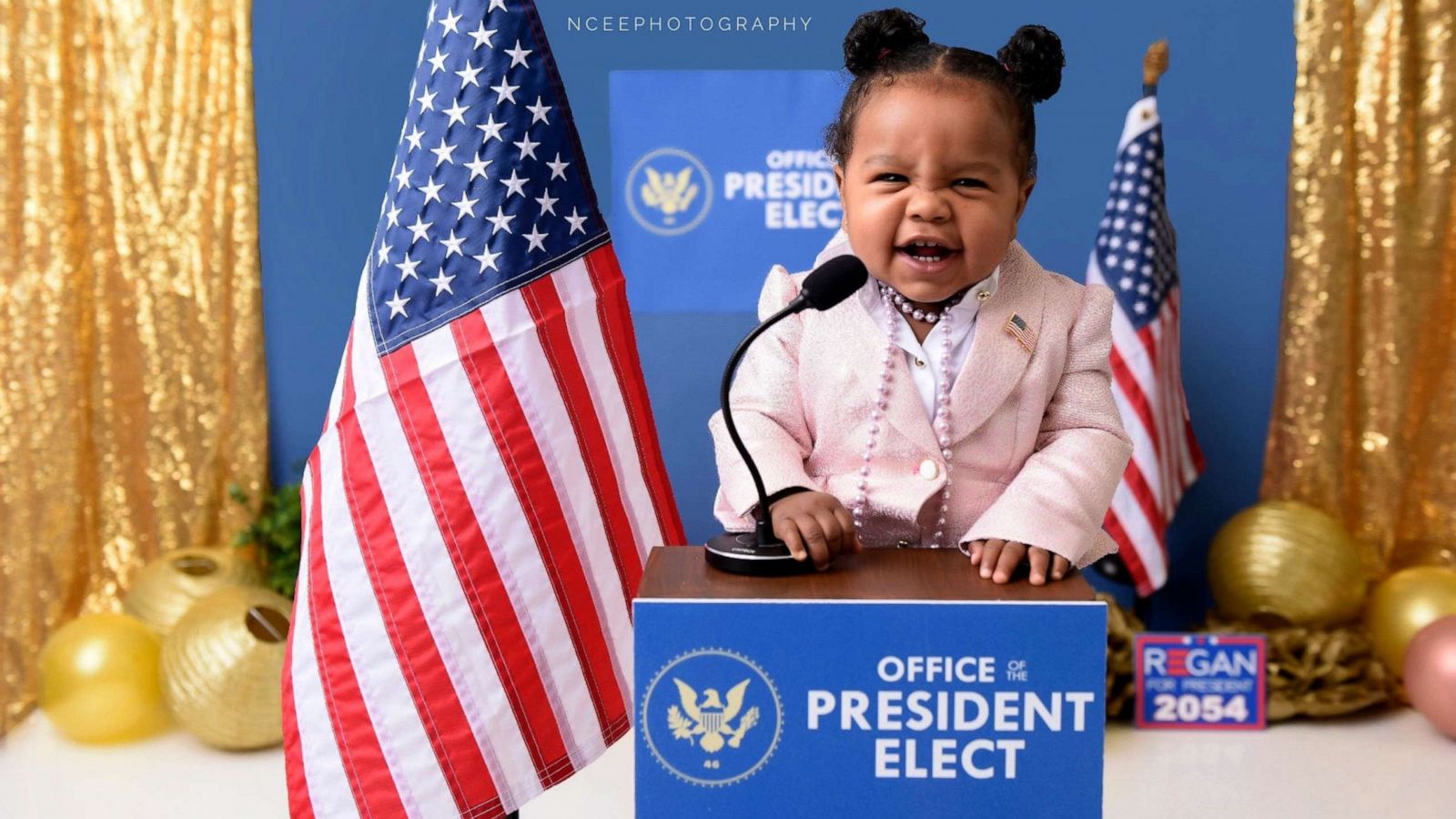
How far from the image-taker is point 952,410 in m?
1.50

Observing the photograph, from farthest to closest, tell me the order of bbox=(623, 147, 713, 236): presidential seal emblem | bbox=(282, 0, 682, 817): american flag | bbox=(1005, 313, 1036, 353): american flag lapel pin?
bbox=(623, 147, 713, 236): presidential seal emblem
bbox=(282, 0, 682, 817): american flag
bbox=(1005, 313, 1036, 353): american flag lapel pin

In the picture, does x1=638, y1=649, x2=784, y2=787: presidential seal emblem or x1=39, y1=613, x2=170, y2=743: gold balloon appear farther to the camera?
x1=39, y1=613, x2=170, y2=743: gold balloon

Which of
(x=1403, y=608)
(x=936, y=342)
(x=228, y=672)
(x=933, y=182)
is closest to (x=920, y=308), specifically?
(x=936, y=342)

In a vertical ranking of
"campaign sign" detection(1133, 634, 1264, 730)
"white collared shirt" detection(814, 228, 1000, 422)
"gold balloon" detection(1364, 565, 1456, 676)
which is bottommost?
"campaign sign" detection(1133, 634, 1264, 730)

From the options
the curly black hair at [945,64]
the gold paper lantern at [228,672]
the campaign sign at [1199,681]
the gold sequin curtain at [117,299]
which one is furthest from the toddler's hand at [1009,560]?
the gold sequin curtain at [117,299]

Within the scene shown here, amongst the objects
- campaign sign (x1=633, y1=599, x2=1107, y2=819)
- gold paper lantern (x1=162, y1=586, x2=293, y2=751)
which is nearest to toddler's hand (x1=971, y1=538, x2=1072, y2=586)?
campaign sign (x1=633, y1=599, x2=1107, y2=819)

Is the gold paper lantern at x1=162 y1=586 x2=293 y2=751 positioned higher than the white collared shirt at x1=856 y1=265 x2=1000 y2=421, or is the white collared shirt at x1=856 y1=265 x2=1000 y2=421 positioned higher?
the white collared shirt at x1=856 y1=265 x2=1000 y2=421

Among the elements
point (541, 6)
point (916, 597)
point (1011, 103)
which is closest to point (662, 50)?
point (541, 6)

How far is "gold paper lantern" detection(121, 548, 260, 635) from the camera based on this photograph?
3.31m

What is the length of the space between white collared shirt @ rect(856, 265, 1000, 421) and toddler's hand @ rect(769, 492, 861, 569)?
0.77 ft

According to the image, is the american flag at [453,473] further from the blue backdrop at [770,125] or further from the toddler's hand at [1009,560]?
the blue backdrop at [770,125]

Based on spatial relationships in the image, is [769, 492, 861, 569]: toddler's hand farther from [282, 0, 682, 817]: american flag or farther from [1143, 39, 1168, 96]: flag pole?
[1143, 39, 1168, 96]: flag pole

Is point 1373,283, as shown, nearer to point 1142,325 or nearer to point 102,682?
point 1142,325

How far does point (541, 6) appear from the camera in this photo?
3543 millimetres
